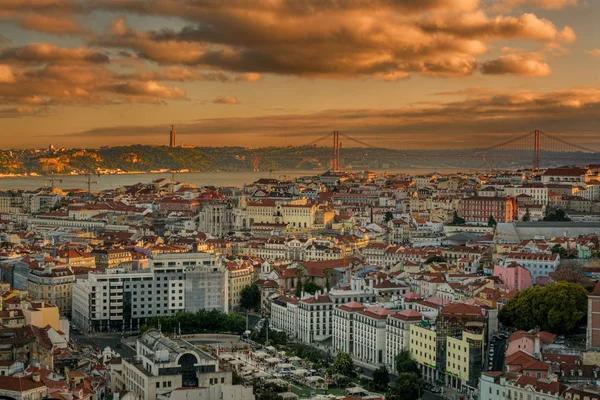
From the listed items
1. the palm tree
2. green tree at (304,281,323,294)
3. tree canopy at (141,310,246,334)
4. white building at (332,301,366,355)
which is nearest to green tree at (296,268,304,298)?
the palm tree

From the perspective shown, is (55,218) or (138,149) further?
(138,149)

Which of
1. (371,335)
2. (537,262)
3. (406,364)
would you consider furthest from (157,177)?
(406,364)

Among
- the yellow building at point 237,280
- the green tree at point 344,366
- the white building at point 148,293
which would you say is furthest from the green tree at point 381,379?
the yellow building at point 237,280

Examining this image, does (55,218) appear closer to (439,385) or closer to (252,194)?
(252,194)

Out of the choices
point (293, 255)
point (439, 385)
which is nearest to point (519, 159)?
point (293, 255)

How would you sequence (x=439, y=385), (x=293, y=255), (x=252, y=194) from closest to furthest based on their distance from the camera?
1. (x=439, y=385)
2. (x=293, y=255)
3. (x=252, y=194)

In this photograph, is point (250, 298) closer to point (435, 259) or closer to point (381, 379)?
point (435, 259)
